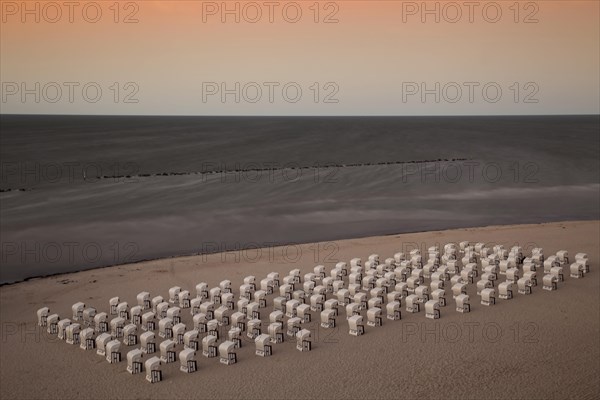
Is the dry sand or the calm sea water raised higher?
the calm sea water

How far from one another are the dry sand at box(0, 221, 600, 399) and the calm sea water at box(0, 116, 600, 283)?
13975 millimetres

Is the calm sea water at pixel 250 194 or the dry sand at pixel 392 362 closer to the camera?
the dry sand at pixel 392 362

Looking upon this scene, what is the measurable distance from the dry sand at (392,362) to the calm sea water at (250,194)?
45.8 ft

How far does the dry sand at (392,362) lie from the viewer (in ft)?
46.2

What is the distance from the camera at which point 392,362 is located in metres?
15.4

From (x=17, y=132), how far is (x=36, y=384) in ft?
488

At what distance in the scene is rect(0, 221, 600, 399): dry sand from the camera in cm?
1409

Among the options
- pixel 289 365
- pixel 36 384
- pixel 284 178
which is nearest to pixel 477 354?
pixel 289 365

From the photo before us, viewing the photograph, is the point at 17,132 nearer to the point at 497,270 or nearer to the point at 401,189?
the point at 401,189

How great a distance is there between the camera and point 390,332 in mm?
17312

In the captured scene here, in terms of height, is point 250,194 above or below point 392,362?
above

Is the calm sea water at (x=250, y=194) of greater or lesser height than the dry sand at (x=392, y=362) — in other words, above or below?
above

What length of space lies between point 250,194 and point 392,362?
43.4 metres

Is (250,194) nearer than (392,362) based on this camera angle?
No
